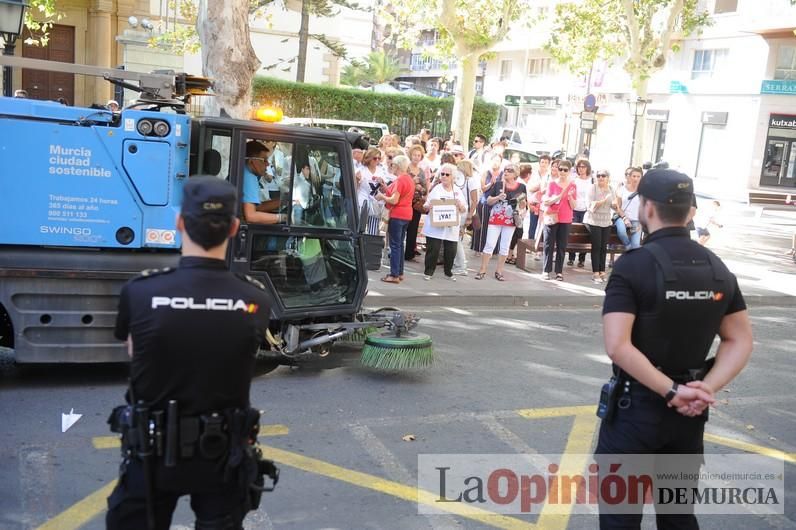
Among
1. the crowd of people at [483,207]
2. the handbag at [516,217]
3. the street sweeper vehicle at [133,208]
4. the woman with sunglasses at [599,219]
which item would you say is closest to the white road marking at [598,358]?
the street sweeper vehicle at [133,208]

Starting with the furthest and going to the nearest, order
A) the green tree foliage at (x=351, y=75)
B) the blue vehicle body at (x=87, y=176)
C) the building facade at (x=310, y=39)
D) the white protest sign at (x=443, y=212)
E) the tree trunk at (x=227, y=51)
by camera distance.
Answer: the green tree foliage at (x=351, y=75), the building facade at (x=310, y=39), the white protest sign at (x=443, y=212), the tree trunk at (x=227, y=51), the blue vehicle body at (x=87, y=176)

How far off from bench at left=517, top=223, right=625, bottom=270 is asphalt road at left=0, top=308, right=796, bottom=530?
4030mm

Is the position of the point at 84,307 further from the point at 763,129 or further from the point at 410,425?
the point at 763,129

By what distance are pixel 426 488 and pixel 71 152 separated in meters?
3.44

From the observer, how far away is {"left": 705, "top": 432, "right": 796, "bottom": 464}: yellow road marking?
18.7ft

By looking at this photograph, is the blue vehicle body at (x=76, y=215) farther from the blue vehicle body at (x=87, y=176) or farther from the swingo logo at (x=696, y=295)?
the swingo logo at (x=696, y=295)

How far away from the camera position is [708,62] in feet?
130

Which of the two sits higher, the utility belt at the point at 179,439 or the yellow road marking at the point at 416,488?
the utility belt at the point at 179,439

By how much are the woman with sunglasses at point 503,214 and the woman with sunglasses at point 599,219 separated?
1.14m

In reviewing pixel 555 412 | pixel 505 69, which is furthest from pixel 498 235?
pixel 505 69

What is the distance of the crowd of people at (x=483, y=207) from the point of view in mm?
10829

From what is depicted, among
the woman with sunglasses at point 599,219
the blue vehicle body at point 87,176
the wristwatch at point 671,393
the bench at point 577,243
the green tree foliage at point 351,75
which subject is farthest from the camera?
the green tree foliage at point 351,75

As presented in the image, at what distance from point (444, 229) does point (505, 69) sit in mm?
50140

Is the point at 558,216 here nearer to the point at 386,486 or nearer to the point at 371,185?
the point at 371,185
